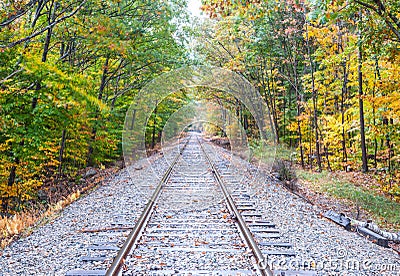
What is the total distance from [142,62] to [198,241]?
11211 mm

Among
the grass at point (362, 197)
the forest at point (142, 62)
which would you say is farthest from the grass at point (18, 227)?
the grass at point (362, 197)

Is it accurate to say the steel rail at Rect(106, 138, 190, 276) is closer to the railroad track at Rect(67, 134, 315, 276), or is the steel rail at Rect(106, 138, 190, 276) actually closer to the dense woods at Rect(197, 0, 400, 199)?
the railroad track at Rect(67, 134, 315, 276)

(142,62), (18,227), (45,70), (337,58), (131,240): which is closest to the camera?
(131,240)

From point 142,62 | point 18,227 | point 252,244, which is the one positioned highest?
point 142,62

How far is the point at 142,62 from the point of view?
14938 mm

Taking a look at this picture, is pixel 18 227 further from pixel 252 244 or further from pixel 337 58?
pixel 337 58

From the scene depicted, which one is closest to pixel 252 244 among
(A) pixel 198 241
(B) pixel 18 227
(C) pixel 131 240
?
(A) pixel 198 241

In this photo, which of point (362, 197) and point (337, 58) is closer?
point (362, 197)

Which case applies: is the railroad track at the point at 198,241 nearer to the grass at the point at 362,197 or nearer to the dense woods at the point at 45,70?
the grass at the point at 362,197

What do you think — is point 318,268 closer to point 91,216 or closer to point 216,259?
point 216,259

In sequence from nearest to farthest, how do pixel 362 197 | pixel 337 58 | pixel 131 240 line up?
pixel 131 240 → pixel 362 197 → pixel 337 58

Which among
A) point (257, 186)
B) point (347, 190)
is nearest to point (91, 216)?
point (257, 186)

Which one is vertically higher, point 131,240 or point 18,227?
point 131,240

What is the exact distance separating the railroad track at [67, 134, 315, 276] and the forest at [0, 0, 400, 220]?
377 centimetres
